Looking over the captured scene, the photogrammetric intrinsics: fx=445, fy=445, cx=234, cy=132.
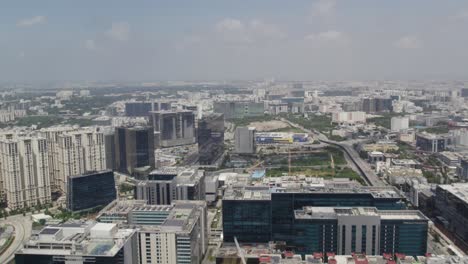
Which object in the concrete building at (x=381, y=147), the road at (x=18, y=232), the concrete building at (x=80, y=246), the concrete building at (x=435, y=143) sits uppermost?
the concrete building at (x=80, y=246)

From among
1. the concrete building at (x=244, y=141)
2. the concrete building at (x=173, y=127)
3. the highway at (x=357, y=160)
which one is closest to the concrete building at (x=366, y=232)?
the highway at (x=357, y=160)

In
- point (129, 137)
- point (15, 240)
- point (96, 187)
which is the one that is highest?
point (129, 137)

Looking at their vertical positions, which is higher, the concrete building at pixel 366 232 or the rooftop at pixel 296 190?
the rooftop at pixel 296 190

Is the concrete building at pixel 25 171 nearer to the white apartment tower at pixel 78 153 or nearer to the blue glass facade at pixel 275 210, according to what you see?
the white apartment tower at pixel 78 153

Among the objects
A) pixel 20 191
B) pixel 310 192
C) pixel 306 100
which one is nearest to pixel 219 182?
pixel 310 192

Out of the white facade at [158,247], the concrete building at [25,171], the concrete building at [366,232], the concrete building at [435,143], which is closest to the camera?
the white facade at [158,247]

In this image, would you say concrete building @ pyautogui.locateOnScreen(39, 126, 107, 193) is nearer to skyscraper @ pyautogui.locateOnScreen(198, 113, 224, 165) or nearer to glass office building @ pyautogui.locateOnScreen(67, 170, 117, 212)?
glass office building @ pyautogui.locateOnScreen(67, 170, 117, 212)

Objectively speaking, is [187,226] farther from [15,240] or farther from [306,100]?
[306,100]
